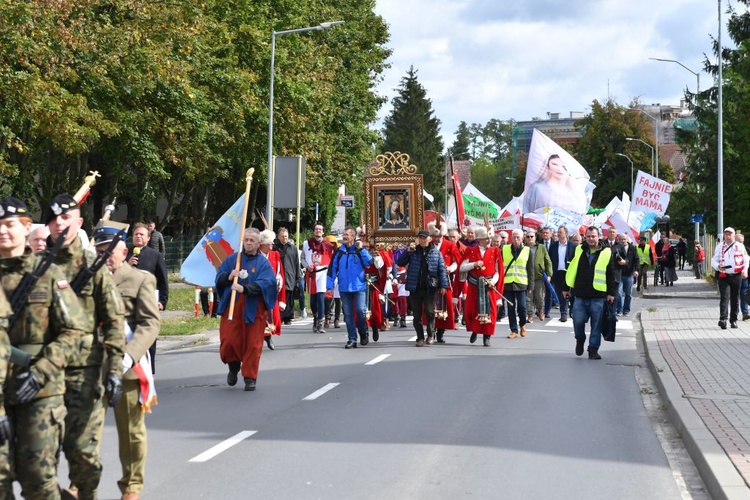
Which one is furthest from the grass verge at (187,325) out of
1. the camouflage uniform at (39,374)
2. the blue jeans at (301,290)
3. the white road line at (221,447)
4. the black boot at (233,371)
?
the camouflage uniform at (39,374)

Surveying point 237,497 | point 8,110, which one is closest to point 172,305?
point 8,110

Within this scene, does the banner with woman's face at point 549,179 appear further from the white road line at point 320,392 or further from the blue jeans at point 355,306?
the white road line at point 320,392

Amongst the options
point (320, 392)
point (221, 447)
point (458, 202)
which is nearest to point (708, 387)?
point (320, 392)

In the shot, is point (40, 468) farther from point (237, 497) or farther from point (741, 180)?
point (741, 180)

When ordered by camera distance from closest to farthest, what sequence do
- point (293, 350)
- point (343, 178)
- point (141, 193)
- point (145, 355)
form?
point (145, 355) → point (293, 350) → point (141, 193) → point (343, 178)

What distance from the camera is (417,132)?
409 feet

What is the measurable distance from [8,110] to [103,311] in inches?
731

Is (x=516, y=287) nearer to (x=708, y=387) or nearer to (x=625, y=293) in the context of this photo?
(x=625, y=293)

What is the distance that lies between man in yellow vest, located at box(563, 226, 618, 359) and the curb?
90.1 inches

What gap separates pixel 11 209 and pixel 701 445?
526 cm

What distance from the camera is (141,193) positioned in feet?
142

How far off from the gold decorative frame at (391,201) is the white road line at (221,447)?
16.4m

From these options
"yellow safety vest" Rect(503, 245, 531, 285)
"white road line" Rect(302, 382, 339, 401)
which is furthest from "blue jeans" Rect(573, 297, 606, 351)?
"white road line" Rect(302, 382, 339, 401)

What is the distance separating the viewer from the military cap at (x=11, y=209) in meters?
5.42
